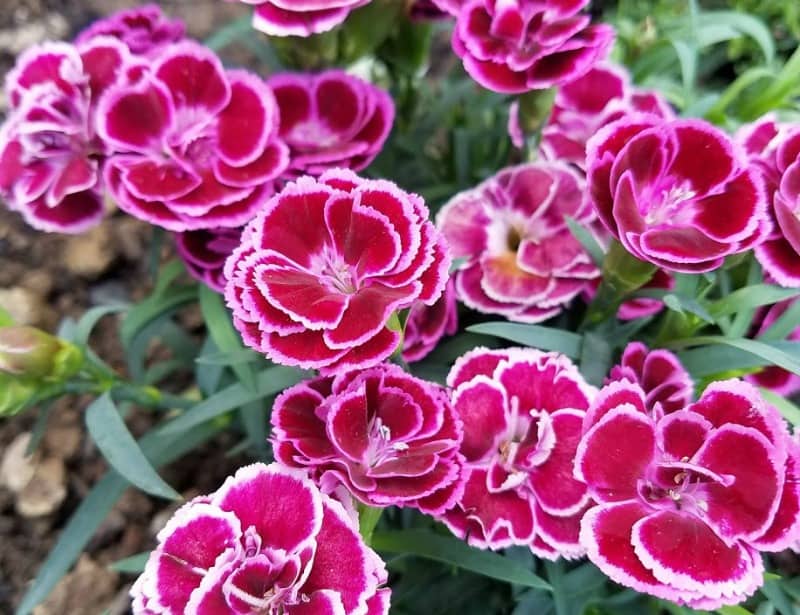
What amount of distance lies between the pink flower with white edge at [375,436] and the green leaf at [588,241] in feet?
→ 1.20

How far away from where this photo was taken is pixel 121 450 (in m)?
1.02

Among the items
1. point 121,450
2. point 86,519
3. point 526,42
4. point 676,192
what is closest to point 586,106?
point 526,42

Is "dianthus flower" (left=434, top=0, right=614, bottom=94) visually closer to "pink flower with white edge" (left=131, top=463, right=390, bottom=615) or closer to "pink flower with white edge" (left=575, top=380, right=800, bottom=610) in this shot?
"pink flower with white edge" (left=575, top=380, right=800, bottom=610)

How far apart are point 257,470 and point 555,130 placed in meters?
0.79

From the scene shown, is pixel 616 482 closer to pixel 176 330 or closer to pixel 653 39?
pixel 176 330

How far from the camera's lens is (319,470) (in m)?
0.78

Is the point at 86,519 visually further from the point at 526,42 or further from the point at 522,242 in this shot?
the point at 526,42

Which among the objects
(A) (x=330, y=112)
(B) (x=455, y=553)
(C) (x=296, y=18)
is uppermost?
(C) (x=296, y=18)

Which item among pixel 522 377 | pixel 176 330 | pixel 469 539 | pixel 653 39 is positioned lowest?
pixel 176 330

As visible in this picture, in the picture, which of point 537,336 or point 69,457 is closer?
point 537,336

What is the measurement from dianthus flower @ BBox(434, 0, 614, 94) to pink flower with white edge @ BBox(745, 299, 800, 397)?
442 millimetres

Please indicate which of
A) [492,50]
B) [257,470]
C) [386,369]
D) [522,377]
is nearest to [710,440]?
[522,377]

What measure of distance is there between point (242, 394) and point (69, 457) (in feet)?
2.56

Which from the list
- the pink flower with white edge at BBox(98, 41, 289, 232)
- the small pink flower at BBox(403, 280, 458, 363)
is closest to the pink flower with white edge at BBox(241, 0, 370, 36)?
the pink flower with white edge at BBox(98, 41, 289, 232)
